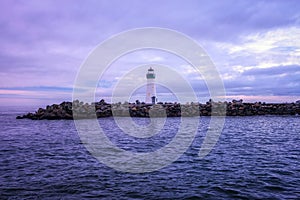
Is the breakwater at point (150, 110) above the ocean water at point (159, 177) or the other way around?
above

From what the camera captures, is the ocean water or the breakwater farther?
the breakwater

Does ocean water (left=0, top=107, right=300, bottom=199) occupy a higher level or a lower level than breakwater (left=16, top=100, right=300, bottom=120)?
lower

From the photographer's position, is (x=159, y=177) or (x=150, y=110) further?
(x=150, y=110)

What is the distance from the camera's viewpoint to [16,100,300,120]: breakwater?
41219 millimetres

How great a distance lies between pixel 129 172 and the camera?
10.2 meters

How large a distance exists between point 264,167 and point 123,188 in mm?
5977

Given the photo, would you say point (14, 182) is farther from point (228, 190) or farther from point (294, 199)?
point (294, 199)

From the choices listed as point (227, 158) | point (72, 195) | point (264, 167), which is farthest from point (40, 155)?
point (264, 167)

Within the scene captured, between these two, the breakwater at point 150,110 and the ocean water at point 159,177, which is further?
the breakwater at point 150,110

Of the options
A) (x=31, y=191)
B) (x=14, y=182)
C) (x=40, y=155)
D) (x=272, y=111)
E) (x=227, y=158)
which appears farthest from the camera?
(x=272, y=111)

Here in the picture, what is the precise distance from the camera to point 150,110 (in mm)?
46000

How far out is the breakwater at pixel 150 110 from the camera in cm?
4122

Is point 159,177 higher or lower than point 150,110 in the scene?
lower

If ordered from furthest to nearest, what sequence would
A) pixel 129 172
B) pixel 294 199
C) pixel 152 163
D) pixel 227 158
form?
pixel 227 158 → pixel 152 163 → pixel 129 172 → pixel 294 199
